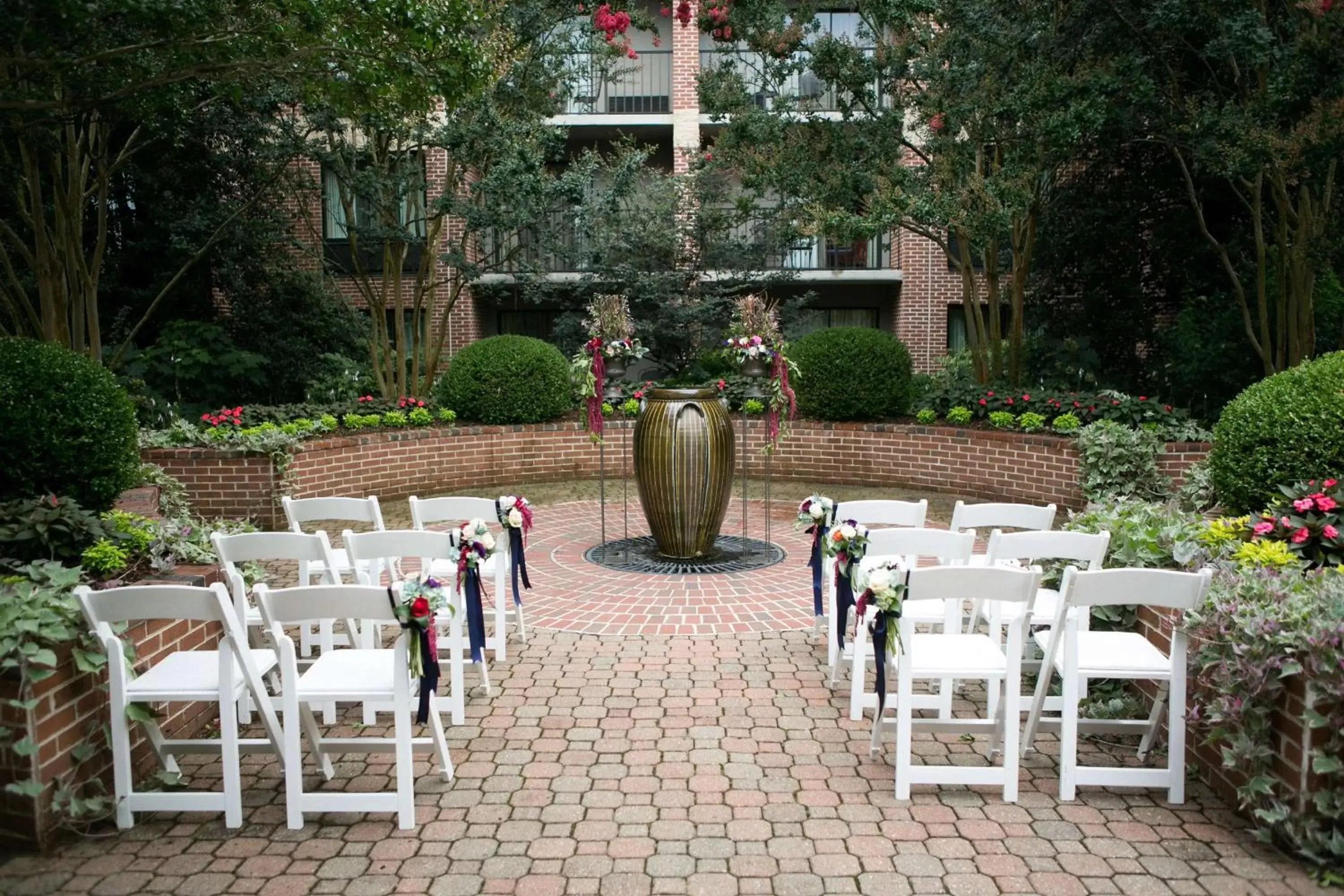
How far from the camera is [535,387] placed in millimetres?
12258

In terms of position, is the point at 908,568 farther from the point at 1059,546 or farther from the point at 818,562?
the point at 818,562

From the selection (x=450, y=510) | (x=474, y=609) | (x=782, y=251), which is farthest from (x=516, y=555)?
(x=782, y=251)

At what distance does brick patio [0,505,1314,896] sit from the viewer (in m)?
3.40

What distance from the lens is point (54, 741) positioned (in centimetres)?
362

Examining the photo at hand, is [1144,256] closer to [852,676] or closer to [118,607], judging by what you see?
[852,676]

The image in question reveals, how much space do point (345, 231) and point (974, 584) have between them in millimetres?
13323

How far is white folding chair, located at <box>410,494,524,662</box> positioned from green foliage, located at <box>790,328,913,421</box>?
6705 mm

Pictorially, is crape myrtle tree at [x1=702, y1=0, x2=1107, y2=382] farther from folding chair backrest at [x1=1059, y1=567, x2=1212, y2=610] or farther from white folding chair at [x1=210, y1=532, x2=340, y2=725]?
white folding chair at [x1=210, y1=532, x2=340, y2=725]

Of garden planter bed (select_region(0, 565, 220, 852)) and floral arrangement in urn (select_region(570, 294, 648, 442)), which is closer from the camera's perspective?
garden planter bed (select_region(0, 565, 220, 852))

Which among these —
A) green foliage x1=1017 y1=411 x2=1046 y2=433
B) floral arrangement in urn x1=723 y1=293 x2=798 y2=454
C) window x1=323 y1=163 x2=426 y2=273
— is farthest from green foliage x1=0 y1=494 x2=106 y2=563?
window x1=323 y1=163 x2=426 y2=273

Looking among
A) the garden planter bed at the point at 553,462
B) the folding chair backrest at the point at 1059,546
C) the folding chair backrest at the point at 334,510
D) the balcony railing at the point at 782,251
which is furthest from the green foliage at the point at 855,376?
the folding chair backrest at the point at 1059,546

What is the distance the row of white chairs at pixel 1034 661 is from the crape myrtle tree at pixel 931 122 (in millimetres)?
Answer: 6357

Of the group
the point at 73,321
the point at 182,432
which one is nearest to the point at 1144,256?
the point at 182,432

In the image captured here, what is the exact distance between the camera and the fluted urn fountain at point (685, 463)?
25.6 feet
